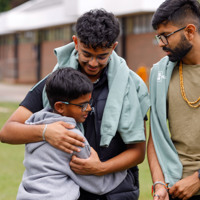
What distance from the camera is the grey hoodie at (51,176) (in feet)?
8.86

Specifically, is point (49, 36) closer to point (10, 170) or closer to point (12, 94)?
point (12, 94)

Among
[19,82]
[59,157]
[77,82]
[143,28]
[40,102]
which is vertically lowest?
[19,82]

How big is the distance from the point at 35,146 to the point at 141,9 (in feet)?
62.5

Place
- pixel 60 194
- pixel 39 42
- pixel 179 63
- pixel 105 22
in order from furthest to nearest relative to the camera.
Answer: pixel 39 42 < pixel 179 63 < pixel 105 22 < pixel 60 194

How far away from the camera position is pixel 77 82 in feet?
9.07

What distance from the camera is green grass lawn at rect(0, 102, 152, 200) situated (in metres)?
6.09

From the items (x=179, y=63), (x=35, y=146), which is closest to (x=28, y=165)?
(x=35, y=146)

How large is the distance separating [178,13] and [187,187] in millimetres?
1153

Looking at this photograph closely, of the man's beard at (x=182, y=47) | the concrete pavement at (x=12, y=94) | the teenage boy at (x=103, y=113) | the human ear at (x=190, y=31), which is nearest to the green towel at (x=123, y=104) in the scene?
the teenage boy at (x=103, y=113)

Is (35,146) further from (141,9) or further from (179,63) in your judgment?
(141,9)

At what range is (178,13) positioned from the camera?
2.98m

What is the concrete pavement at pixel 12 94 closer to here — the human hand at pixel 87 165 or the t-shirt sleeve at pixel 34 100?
the t-shirt sleeve at pixel 34 100

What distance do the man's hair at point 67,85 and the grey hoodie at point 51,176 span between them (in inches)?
5.3

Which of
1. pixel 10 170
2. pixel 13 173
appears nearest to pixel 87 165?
pixel 13 173
